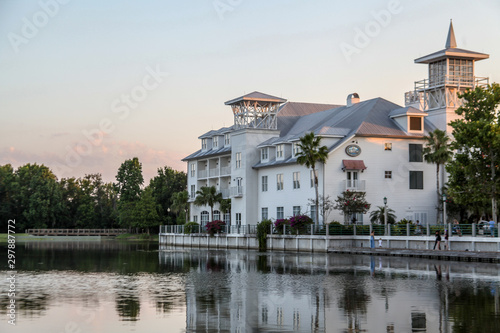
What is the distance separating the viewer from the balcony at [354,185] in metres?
67.8

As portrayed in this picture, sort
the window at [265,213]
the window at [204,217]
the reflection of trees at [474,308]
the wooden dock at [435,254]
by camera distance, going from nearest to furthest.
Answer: the reflection of trees at [474,308], the wooden dock at [435,254], the window at [265,213], the window at [204,217]

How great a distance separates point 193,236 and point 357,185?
2473cm

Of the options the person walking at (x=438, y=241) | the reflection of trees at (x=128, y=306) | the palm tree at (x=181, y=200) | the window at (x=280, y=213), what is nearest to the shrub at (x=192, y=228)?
the palm tree at (x=181, y=200)

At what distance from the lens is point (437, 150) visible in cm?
6719

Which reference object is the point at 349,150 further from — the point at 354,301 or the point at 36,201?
the point at 36,201

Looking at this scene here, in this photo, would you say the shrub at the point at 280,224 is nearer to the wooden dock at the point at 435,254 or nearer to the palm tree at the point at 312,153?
the palm tree at the point at 312,153

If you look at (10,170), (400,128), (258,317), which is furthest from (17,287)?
(10,170)

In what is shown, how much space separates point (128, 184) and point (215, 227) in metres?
68.9

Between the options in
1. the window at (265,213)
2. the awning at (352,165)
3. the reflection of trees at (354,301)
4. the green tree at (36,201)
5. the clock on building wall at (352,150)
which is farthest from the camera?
the green tree at (36,201)

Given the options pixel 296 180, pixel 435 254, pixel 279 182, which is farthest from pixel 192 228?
pixel 435 254

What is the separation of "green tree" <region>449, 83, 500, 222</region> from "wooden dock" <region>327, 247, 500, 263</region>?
18.1 feet

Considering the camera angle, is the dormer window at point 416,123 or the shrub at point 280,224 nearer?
the shrub at point 280,224

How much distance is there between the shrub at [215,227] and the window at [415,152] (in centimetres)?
2136

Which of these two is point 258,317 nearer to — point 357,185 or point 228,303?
point 228,303
